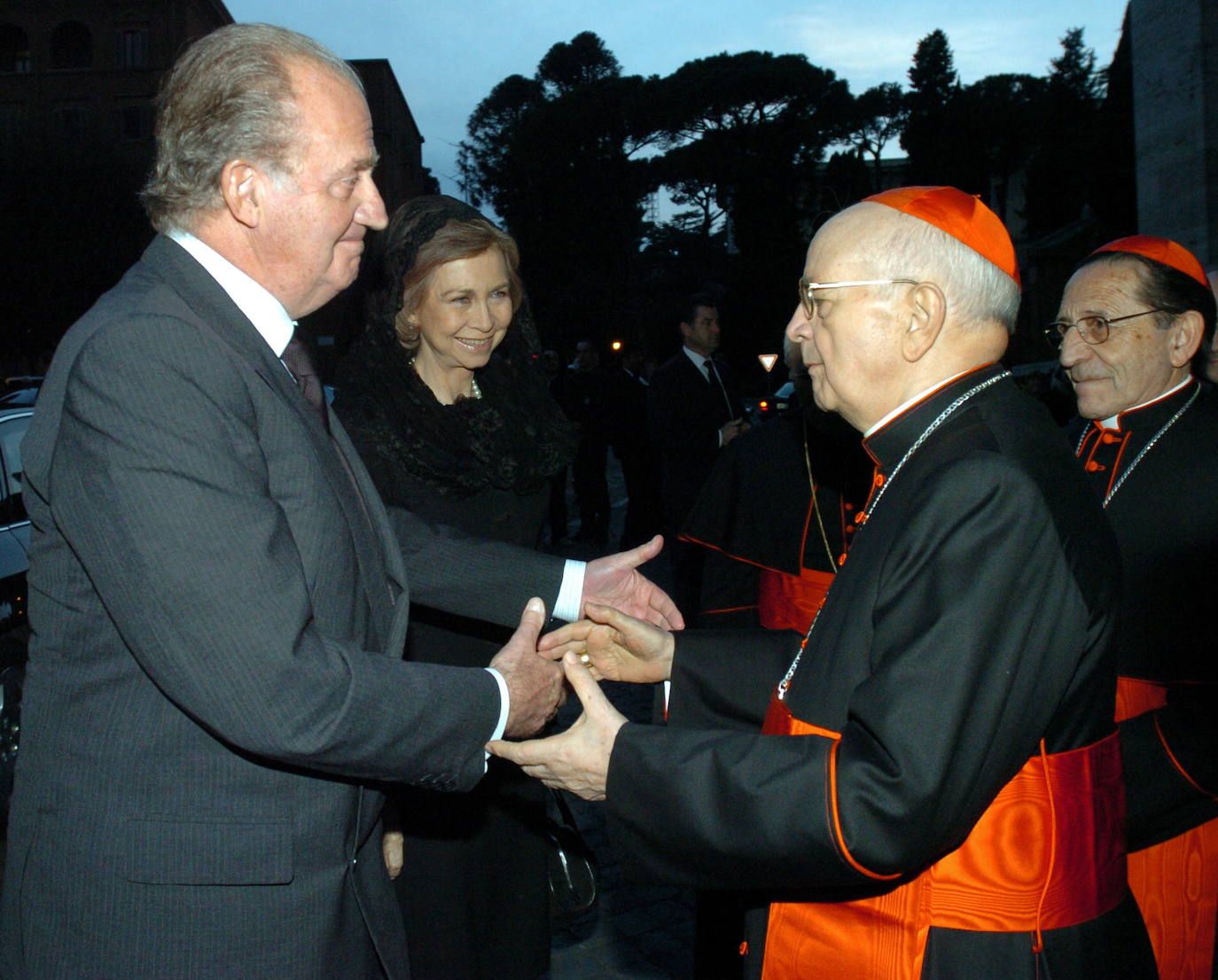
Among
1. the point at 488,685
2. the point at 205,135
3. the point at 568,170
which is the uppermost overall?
the point at 568,170

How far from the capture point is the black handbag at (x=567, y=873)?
323cm

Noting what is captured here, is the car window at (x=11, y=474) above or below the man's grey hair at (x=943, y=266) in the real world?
below

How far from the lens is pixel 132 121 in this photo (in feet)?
169

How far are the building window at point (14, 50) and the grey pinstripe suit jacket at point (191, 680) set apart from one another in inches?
2381

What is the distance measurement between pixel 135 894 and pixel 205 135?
4.05 feet

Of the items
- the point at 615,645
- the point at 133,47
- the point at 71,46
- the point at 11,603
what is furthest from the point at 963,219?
the point at 71,46

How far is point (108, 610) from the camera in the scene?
1.62 m

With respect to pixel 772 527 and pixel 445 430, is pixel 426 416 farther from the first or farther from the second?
pixel 772 527

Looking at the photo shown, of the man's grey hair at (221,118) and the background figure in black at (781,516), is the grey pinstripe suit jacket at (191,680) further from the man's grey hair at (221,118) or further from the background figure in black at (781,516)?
the background figure in black at (781,516)

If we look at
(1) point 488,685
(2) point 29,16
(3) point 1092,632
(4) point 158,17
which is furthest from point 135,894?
(2) point 29,16

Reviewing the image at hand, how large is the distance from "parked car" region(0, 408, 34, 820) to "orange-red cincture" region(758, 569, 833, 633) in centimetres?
300

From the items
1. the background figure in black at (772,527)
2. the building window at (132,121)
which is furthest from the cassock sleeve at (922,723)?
the building window at (132,121)

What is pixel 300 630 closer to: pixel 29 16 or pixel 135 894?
pixel 135 894

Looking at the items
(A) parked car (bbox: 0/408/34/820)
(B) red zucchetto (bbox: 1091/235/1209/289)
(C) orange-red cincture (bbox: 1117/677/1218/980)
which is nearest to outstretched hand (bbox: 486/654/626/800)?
(C) orange-red cincture (bbox: 1117/677/1218/980)
